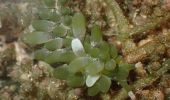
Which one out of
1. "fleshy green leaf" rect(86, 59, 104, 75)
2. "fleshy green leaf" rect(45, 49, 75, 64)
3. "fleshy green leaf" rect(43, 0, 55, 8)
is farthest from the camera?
"fleshy green leaf" rect(43, 0, 55, 8)

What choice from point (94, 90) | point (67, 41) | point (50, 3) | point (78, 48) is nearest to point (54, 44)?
point (67, 41)

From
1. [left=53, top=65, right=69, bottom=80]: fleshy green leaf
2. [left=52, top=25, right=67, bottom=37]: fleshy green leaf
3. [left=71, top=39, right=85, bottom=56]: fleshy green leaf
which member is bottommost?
[left=53, top=65, right=69, bottom=80]: fleshy green leaf

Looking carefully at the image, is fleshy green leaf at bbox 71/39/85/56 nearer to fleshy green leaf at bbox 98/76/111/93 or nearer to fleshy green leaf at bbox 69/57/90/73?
fleshy green leaf at bbox 69/57/90/73

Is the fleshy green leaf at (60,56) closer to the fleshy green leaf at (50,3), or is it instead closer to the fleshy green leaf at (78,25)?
the fleshy green leaf at (78,25)

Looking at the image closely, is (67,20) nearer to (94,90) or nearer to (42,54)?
(42,54)

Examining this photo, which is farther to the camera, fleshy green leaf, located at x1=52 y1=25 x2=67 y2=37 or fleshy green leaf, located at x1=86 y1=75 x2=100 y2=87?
fleshy green leaf, located at x1=52 y1=25 x2=67 y2=37

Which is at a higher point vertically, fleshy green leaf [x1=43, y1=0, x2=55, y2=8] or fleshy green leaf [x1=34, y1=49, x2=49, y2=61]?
fleshy green leaf [x1=43, y1=0, x2=55, y2=8]

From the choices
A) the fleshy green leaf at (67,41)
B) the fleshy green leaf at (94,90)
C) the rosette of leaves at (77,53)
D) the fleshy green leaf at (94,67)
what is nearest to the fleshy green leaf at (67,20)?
the rosette of leaves at (77,53)

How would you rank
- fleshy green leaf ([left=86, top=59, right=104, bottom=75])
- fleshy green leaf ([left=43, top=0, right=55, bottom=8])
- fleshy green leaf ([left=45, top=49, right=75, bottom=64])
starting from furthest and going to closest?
fleshy green leaf ([left=43, top=0, right=55, bottom=8]) → fleshy green leaf ([left=45, top=49, right=75, bottom=64]) → fleshy green leaf ([left=86, top=59, right=104, bottom=75])

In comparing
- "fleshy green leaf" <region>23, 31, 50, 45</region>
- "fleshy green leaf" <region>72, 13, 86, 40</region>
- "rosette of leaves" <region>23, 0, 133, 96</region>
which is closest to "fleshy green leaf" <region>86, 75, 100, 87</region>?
"rosette of leaves" <region>23, 0, 133, 96</region>
